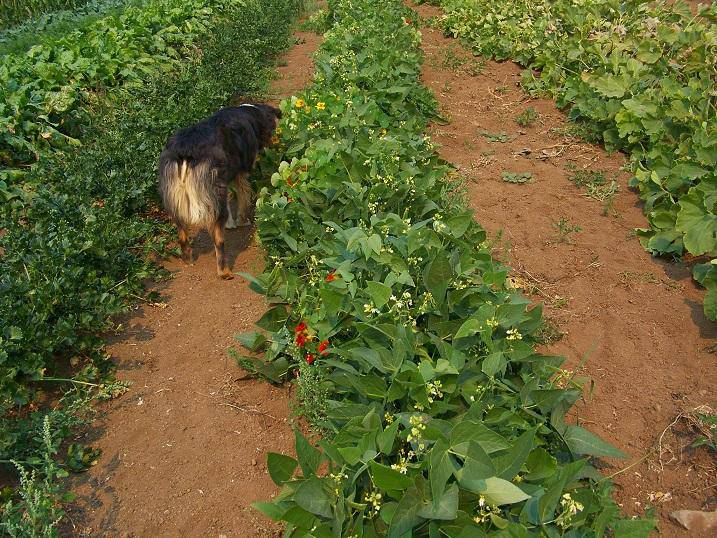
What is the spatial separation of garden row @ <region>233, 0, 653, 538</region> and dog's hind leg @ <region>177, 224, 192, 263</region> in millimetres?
848

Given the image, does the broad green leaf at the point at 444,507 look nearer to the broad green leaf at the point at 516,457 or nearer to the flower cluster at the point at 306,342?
the broad green leaf at the point at 516,457

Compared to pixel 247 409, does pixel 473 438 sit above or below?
above

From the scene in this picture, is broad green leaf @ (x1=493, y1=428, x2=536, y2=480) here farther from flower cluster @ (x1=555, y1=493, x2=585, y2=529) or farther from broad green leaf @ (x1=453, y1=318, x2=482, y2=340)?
broad green leaf @ (x1=453, y1=318, x2=482, y2=340)

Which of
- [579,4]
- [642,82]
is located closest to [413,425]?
[642,82]

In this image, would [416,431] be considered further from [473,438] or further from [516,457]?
[516,457]

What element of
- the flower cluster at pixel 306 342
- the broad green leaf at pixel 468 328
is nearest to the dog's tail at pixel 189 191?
the flower cluster at pixel 306 342

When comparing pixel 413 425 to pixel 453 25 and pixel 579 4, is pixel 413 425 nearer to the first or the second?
pixel 579 4

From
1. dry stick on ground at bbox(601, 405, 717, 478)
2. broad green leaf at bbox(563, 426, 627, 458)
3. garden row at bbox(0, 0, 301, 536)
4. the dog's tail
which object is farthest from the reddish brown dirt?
garden row at bbox(0, 0, 301, 536)

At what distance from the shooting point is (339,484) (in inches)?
89.6

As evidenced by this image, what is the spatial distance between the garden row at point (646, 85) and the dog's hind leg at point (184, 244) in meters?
4.23

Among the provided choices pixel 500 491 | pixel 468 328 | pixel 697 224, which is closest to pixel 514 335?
pixel 468 328

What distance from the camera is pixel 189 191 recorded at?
4809 mm

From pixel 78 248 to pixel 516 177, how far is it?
15.2ft

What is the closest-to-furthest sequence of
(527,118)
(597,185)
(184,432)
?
1. (184,432)
2. (597,185)
3. (527,118)
